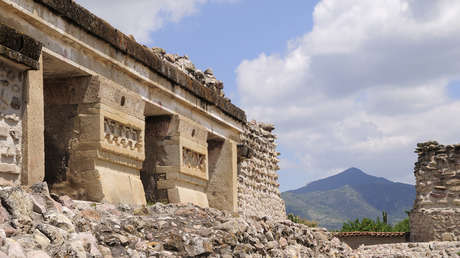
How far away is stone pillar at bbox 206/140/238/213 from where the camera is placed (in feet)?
32.1

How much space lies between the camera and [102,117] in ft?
22.4

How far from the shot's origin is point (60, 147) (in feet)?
22.5

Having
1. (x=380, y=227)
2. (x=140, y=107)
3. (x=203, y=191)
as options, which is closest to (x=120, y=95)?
(x=140, y=107)

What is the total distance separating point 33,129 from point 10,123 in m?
0.23

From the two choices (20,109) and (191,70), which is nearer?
(20,109)

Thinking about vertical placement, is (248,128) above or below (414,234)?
above

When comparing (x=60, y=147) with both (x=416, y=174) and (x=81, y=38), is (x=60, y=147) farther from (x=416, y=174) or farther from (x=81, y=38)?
(x=416, y=174)

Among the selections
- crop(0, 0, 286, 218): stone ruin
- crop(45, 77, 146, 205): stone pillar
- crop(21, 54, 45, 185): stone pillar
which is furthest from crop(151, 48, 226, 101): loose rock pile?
crop(21, 54, 45, 185): stone pillar

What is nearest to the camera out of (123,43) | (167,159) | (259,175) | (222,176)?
(123,43)

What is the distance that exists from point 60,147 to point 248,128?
6629mm

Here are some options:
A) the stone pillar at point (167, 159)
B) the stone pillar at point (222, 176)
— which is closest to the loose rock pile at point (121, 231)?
the stone pillar at point (167, 159)

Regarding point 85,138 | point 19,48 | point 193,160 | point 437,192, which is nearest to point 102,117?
point 85,138

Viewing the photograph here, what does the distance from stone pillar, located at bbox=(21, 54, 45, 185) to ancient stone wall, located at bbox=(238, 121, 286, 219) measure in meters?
6.43

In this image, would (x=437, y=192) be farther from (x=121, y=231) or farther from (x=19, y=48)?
(x=19, y=48)
